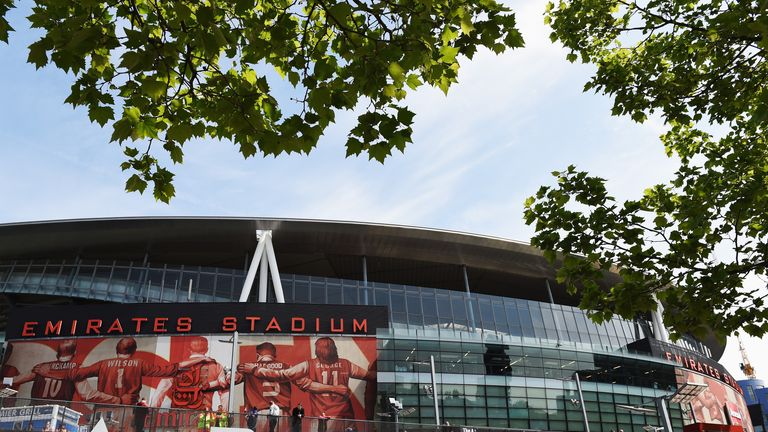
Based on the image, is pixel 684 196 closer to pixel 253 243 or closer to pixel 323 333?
pixel 323 333

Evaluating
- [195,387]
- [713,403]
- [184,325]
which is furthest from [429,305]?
[713,403]

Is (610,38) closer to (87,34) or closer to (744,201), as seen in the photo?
(744,201)

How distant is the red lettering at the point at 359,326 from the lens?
3142 cm

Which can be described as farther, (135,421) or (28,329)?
(28,329)

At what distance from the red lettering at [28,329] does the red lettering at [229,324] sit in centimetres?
1085

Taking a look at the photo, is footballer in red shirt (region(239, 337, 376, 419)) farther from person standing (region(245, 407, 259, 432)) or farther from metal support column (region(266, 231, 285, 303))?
person standing (region(245, 407, 259, 432))

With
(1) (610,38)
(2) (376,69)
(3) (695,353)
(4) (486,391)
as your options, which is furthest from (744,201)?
(3) (695,353)

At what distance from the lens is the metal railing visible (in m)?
12.5

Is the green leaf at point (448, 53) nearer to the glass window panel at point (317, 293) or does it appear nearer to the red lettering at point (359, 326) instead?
the red lettering at point (359, 326)

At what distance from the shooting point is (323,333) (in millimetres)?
31062

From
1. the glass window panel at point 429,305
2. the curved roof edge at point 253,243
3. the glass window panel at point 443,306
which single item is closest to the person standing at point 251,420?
the curved roof edge at point 253,243

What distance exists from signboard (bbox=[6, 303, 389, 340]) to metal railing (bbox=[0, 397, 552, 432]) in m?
15.2

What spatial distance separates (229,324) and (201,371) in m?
2.88

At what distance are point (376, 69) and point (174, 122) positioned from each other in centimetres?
254
